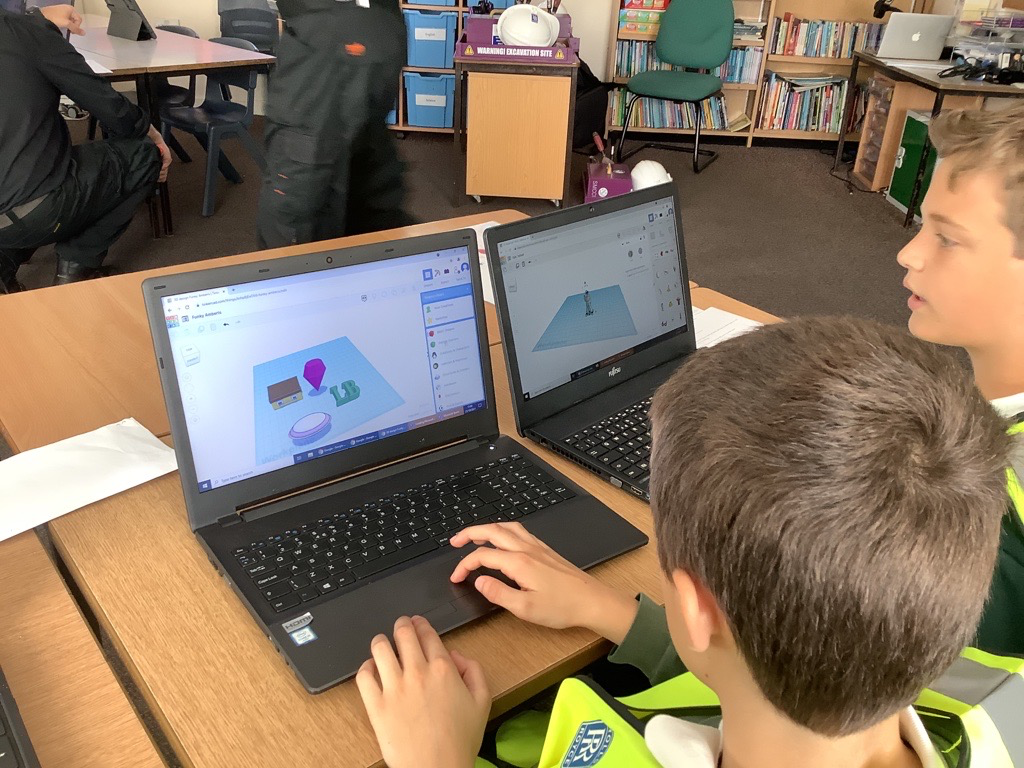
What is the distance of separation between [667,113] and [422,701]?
535 centimetres

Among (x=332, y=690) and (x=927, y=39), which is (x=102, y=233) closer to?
(x=332, y=690)

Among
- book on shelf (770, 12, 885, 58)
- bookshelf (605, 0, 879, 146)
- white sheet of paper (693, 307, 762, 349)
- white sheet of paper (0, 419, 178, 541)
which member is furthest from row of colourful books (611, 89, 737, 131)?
white sheet of paper (0, 419, 178, 541)

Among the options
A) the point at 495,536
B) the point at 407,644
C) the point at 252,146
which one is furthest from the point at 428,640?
the point at 252,146

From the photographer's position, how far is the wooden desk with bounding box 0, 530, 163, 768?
2.11 ft

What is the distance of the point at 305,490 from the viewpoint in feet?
2.99

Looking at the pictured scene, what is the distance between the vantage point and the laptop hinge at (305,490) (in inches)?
34.3

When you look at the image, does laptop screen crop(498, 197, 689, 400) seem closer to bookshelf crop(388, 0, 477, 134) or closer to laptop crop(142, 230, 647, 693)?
laptop crop(142, 230, 647, 693)

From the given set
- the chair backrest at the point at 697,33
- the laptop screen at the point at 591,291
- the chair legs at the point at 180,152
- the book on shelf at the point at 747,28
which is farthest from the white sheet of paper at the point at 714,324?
the book on shelf at the point at 747,28

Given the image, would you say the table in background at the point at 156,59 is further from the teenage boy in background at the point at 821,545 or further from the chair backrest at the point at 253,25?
the teenage boy in background at the point at 821,545

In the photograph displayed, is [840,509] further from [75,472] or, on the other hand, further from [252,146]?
[252,146]

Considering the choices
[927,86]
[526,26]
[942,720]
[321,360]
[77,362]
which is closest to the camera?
[942,720]

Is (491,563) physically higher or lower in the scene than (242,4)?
lower

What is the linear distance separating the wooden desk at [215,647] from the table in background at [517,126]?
11.2 ft

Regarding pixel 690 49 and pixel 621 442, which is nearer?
pixel 621 442
